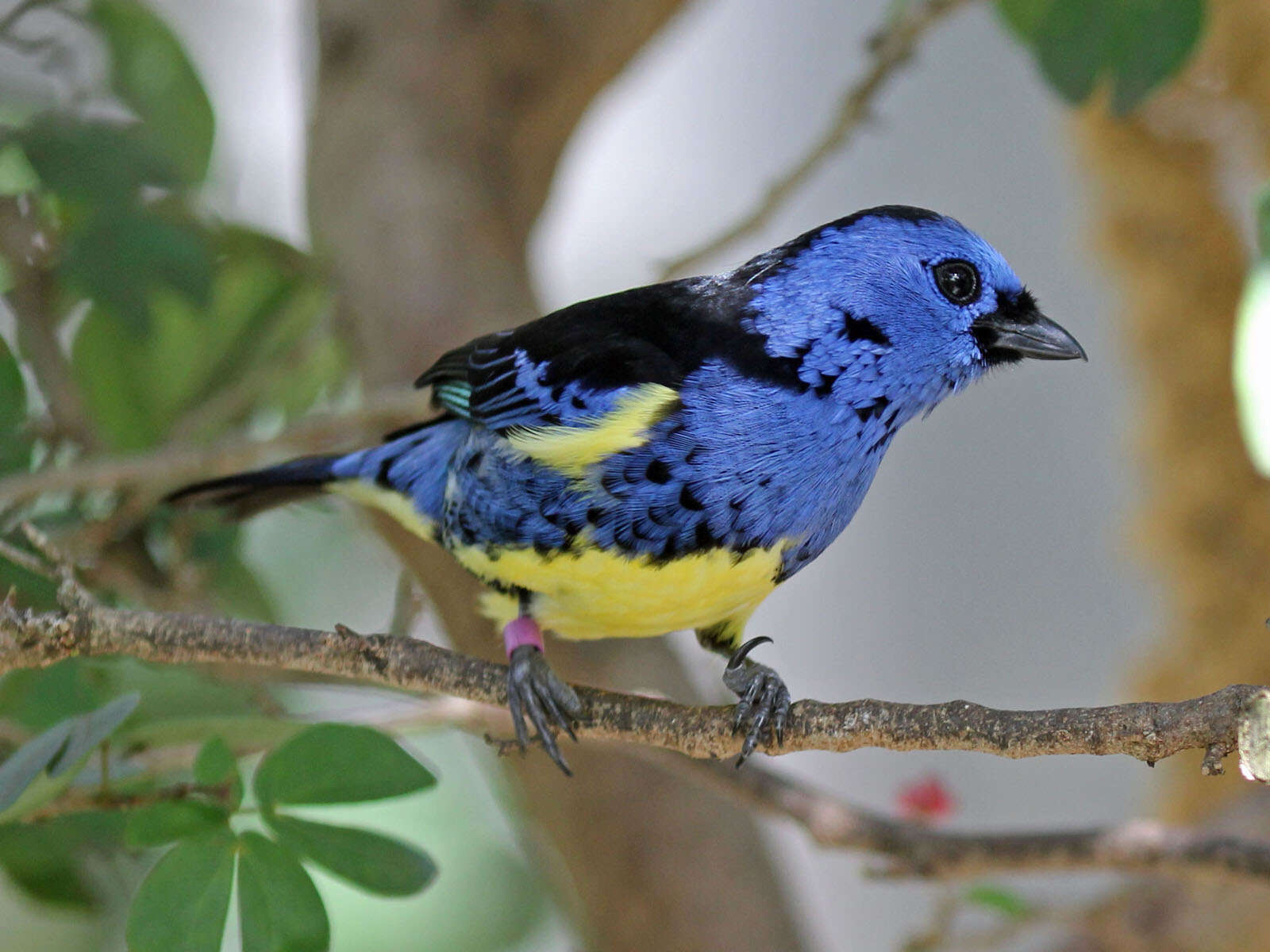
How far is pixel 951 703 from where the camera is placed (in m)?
0.80

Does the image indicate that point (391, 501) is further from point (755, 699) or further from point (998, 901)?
point (998, 901)

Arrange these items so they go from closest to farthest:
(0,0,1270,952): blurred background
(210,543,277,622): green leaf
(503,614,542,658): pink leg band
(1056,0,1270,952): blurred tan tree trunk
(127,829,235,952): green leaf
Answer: (127,829,235,952): green leaf, (503,614,542,658): pink leg band, (0,0,1270,952): blurred background, (210,543,277,622): green leaf, (1056,0,1270,952): blurred tan tree trunk

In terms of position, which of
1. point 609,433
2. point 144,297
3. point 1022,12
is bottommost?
point 609,433

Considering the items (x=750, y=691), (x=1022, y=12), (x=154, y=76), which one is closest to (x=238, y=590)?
(x=154, y=76)

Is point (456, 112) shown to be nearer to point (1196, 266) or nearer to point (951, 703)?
point (1196, 266)

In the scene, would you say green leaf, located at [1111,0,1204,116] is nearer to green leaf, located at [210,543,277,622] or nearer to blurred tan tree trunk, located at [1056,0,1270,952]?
blurred tan tree trunk, located at [1056,0,1270,952]

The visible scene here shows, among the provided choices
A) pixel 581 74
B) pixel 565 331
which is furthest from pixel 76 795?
pixel 581 74

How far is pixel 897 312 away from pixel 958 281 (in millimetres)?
59

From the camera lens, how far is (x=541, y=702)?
3.40 feet

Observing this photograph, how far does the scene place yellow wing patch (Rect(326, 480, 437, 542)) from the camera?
126 cm

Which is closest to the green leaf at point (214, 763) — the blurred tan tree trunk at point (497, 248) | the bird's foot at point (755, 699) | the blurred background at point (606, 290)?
the blurred background at point (606, 290)

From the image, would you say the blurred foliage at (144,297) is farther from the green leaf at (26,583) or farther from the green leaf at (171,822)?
the green leaf at (171,822)

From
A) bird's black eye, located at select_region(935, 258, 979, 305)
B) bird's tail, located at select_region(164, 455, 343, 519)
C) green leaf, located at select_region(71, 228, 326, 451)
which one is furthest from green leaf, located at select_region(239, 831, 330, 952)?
green leaf, located at select_region(71, 228, 326, 451)

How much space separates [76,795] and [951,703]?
704 millimetres
